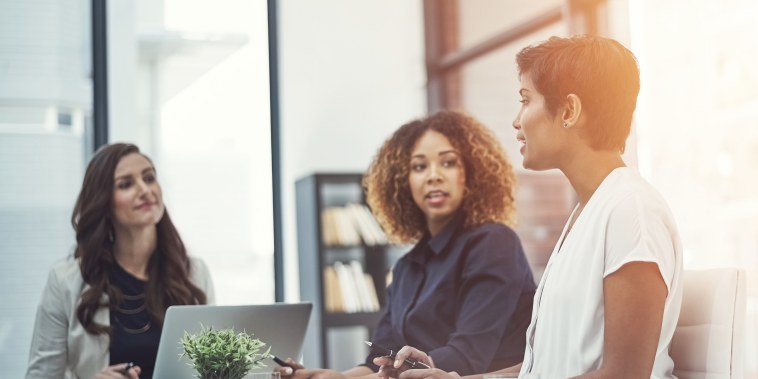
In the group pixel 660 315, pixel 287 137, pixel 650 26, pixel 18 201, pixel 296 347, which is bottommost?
pixel 296 347

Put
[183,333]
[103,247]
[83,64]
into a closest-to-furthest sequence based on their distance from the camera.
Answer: [183,333], [103,247], [83,64]

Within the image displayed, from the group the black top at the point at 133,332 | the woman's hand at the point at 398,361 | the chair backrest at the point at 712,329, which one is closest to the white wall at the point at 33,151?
the black top at the point at 133,332

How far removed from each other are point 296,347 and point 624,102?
1161 millimetres

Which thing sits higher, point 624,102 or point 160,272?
point 624,102

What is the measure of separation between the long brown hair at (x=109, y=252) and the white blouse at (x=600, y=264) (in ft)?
5.72

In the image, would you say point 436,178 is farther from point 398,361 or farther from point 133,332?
point 133,332

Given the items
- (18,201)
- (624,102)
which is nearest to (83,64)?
(18,201)

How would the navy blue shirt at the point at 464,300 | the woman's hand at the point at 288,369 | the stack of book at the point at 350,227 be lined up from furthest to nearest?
the stack of book at the point at 350,227, the navy blue shirt at the point at 464,300, the woman's hand at the point at 288,369

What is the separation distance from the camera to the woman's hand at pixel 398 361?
2125 millimetres

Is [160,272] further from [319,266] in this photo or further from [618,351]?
[319,266]

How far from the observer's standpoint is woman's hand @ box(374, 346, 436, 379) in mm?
2125

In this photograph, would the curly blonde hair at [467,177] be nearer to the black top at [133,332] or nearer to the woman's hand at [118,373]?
the black top at [133,332]

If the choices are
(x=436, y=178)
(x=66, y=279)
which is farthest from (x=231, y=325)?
(x=66, y=279)

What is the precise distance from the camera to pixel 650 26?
451 cm
